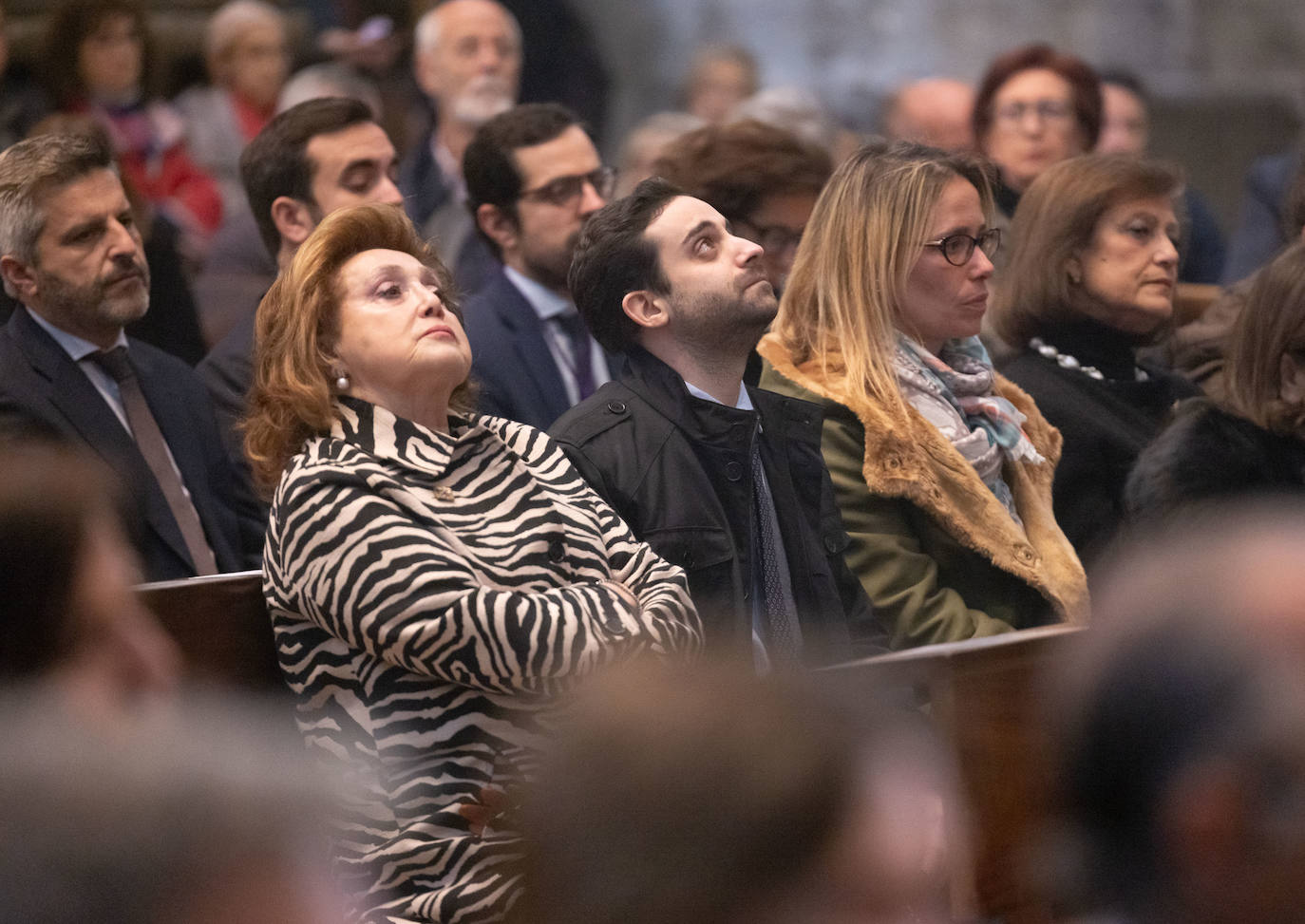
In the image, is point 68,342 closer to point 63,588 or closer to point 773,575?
point 773,575

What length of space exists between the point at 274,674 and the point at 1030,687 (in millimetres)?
1169

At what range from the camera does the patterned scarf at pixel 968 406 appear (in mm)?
3611

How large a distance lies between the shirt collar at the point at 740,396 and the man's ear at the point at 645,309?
0.43ft

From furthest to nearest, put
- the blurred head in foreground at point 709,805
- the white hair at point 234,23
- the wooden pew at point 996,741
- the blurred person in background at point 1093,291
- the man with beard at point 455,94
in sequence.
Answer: the white hair at point 234,23 → the man with beard at point 455,94 → the blurred person in background at point 1093,291 → the wooden pew at point 996,741 → the blurred head in foreground at point 709,805

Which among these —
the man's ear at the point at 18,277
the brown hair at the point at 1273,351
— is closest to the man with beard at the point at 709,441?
the brown hair at the point at 1273,351

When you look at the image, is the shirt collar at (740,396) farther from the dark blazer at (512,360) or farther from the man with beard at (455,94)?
the man with beard at (455,94)

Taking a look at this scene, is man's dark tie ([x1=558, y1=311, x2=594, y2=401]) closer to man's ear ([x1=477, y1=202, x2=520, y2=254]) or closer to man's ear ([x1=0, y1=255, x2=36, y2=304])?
man's ear ([x1=477, y1=202, x2=520, y2=254])

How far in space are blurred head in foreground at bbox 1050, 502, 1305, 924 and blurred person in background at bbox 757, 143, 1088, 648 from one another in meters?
2.00

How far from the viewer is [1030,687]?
8.86ft

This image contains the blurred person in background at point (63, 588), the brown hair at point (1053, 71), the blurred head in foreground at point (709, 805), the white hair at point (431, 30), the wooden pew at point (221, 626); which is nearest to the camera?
the blurred head in foreground at point (709, 805)

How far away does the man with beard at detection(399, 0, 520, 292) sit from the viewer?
18.2 feet

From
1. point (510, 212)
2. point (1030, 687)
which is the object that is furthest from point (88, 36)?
point (1030, 687)

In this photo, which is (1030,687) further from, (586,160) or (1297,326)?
(586,160)

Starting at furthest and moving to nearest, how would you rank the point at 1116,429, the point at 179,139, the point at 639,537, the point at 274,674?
the point at 179,139
the point at 1116,429
the point at 639,537
the point at 274,674
